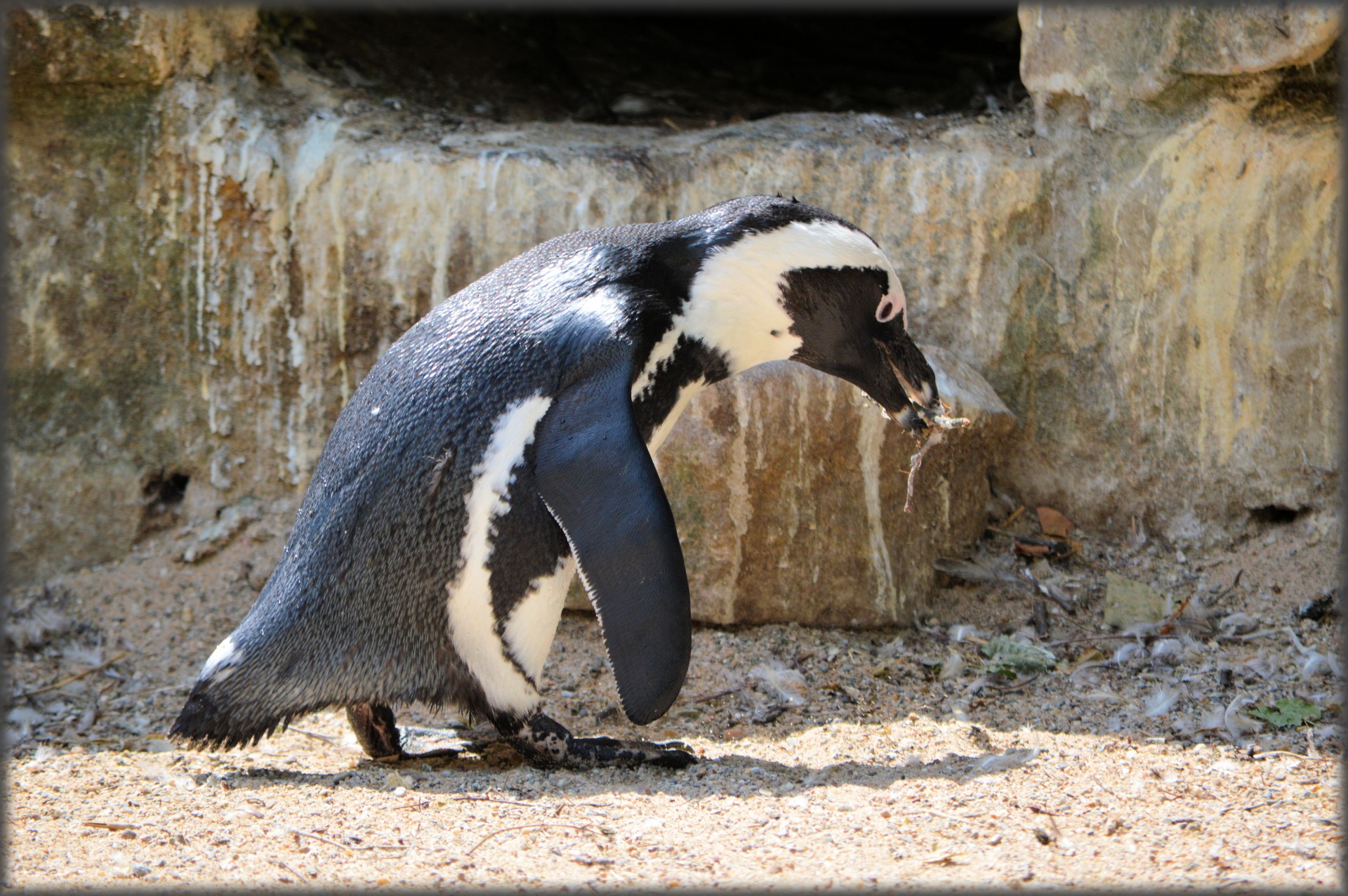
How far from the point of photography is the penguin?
2031 millimetres

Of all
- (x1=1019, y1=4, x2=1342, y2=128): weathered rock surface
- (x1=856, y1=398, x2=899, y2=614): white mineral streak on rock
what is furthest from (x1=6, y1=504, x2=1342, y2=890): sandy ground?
(x1=1019, y1=4, x2=1342, y2=128): weathered rock surface

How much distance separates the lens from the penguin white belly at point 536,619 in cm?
215

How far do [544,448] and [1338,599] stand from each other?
1.98m

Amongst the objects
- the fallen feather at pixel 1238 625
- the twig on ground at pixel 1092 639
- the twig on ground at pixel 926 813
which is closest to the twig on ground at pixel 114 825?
the twig on ground at pixel 926 813

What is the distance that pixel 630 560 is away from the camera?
6.63 ft

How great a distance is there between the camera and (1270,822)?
1.80 meters

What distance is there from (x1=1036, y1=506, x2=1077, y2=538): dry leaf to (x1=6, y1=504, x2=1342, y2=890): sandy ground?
0.03 m

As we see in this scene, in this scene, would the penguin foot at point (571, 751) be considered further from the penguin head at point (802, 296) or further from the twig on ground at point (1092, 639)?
the twig on ground at point (1092, 639)

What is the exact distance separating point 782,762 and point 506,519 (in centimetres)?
68

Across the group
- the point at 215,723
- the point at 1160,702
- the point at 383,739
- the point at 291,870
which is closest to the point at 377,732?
the point at 383,739

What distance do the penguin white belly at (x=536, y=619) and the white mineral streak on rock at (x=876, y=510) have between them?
102cm

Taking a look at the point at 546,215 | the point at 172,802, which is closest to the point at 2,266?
the point at 546,215

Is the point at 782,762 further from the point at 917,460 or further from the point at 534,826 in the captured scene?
the point at 917,460

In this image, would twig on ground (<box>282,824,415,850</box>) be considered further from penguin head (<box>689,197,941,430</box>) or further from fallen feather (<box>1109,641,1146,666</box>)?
fallen feather (<box>1109,641,1146,666</box>)
